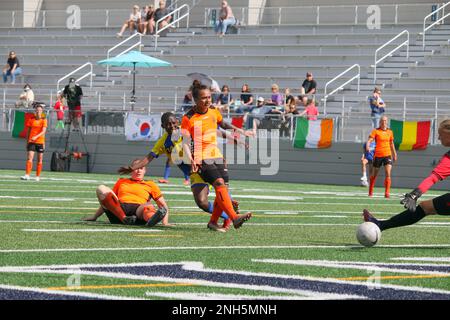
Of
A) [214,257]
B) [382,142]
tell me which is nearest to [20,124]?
[382,142]

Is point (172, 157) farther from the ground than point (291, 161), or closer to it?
farther from the ground

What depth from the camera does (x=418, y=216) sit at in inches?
472

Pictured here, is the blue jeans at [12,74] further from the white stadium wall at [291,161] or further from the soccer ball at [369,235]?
the soccer ball at [369,235]

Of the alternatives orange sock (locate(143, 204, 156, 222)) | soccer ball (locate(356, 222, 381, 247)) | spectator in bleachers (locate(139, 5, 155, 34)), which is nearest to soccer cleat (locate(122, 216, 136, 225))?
orange sock (locate(143, 204, 156, 222))

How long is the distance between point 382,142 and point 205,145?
1197cm

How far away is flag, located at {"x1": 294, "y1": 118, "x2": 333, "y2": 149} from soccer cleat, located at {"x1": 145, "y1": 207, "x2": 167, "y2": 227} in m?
16.6

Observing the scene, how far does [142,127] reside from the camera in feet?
106

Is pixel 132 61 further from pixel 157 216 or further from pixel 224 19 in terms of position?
pixel 157 216

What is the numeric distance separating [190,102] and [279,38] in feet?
20.9

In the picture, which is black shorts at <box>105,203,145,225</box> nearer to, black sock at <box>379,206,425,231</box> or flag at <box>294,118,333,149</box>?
black sock at <box>379,206,425,231</box>

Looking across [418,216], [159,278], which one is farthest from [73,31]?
[159,278]

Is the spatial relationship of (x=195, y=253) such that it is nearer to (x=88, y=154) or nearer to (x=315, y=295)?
(x=315, y=295)

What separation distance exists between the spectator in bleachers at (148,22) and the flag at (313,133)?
1150cm

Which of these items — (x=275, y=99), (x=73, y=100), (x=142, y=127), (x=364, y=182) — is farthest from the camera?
(x=73, y=100)
